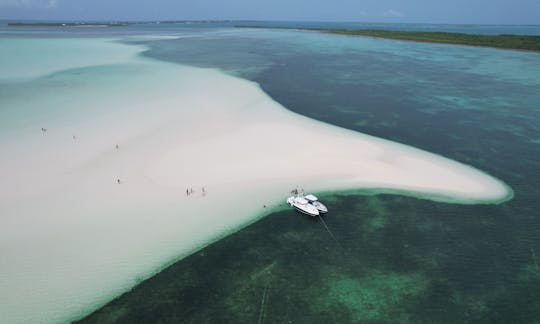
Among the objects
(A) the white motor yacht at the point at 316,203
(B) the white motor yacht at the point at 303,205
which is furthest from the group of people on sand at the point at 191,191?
(A) the white motor yacht at the point at 316,203

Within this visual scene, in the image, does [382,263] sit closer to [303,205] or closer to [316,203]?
[316,203]

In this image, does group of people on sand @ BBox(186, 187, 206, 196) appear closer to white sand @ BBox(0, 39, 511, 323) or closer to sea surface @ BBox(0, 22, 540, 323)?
white sand @ BBox(0, 39, 511, 323)

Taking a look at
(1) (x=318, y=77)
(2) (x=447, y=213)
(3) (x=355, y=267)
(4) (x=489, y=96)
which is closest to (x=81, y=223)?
(3) (x=355, y=267)

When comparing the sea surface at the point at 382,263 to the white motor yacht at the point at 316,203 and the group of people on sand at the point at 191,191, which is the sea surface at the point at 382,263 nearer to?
the white motor yacht at the point at 316,203

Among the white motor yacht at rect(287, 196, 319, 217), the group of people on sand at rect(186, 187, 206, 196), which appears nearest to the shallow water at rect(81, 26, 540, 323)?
the white motor yacht at rect(287, 196, 319, 217)

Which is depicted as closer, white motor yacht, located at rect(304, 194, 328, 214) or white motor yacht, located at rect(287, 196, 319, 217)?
white motor yacht, located at rect(287, 196, 319, 217)

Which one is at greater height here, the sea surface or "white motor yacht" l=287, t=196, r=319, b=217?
"white motor yacht" l=287, t=196, r=319, b=217

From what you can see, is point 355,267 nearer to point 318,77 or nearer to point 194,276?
point 194,276

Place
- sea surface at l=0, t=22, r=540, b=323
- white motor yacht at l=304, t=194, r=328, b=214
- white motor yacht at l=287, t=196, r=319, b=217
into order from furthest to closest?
white motor yacht at l=304, t=194, r=328, b=214
white motor yacht at l=287, t=196, r=319, b=217
sea surface at l=0, t=22, r=540, b=323
